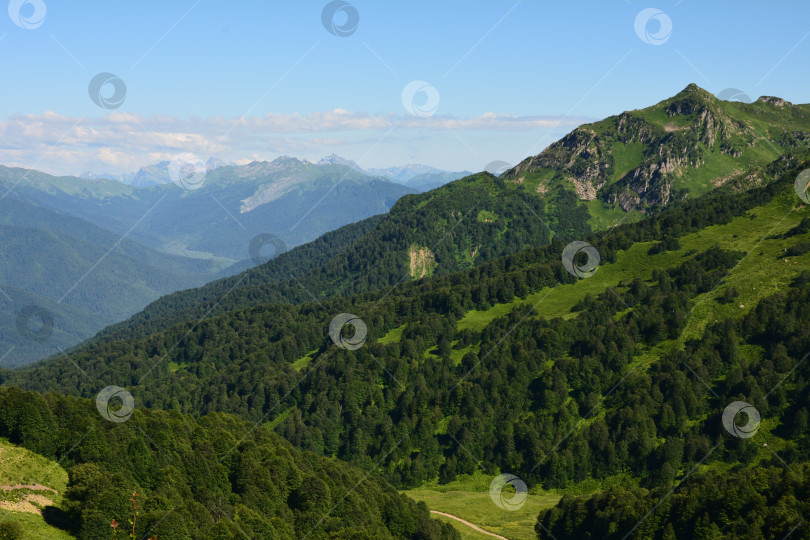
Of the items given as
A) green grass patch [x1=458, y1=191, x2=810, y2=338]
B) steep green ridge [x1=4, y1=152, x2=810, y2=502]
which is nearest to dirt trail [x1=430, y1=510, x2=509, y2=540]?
steep green ridge [x1=4, y1=152, x2=810, y2=502]

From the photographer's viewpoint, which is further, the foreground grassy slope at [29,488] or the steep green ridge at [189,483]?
the steep green ridge at [189,483]

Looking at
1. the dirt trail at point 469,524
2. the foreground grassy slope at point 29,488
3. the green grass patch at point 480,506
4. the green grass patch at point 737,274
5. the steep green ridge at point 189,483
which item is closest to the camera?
the foreground grassy slope at point 29,488

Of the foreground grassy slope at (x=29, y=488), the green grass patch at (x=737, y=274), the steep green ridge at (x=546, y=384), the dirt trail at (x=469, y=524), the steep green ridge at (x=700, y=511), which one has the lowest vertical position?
the dirt trail at (x=469, y=524)

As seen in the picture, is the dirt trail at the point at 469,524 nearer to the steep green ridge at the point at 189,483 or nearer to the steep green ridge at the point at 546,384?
the steep green ridge at the point at 189,483

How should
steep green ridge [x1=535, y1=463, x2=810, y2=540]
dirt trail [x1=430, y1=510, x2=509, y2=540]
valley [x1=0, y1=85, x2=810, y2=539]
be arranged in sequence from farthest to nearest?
dirt trail [x1=430, y1=510, x2=509, y2=540] < steep green ridge [x1=535, y1=463, x2=810, y2=540] < valley [x1=0, y1=85, x2=810, y2=539]

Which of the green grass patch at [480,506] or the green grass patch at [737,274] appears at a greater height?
the green grass patch at [737,274]

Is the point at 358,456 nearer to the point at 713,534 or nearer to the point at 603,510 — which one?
the point at 603,510

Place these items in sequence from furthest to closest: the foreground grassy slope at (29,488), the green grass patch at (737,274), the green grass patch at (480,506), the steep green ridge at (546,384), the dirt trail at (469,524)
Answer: the green grass patch at (737,274)
the steep green ridge at (546,384)
the green grass patch at (480,506)
the dirt trail at (469,524)
the foreground grassy slope at (29,488)

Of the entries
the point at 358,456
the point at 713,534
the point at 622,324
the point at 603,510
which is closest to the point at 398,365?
the point at 358,456

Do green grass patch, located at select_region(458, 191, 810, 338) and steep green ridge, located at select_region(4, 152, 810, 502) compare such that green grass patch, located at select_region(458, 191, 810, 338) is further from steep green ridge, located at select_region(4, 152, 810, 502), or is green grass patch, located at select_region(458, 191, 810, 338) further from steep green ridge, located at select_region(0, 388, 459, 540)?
steep green ridge, located at select_region(0, 388, 459, 540)

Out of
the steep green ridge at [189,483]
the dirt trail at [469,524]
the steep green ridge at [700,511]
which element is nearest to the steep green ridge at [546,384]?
the dirt trail at [469,524]
